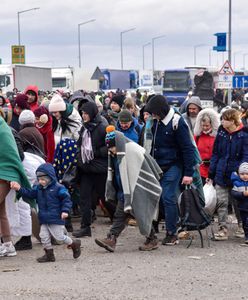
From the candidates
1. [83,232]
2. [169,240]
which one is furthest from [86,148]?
[169,240]

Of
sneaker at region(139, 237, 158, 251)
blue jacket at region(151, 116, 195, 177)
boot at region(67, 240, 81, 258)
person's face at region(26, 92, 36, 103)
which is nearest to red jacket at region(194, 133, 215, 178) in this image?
blue jacket at region(151, 116, 195, 177)

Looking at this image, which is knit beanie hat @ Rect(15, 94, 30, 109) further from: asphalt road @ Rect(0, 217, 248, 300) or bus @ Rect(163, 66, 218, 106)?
bus @ Rect(163, 66, 218, 106)

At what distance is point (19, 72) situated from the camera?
47562mm

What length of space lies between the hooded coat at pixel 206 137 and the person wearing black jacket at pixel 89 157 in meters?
1.43

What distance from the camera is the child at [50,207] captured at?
9.29 metres

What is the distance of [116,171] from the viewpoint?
392 inches

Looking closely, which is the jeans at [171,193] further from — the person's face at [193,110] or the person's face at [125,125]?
the person's face at [193,110]

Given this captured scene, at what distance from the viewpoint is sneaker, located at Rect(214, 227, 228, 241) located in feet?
35.4

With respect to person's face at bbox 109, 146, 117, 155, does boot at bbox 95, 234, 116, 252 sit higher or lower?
lower

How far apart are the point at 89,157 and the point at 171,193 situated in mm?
1334

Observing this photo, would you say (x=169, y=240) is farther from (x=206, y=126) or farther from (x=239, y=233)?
(x=206, y=126)

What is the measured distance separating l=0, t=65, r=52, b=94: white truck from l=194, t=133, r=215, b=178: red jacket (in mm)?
34413

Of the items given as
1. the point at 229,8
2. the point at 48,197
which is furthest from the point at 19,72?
the point at 48,197

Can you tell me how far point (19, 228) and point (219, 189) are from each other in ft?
8.83
